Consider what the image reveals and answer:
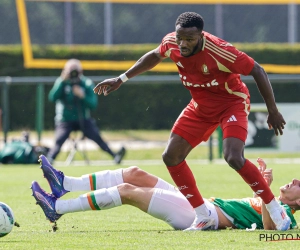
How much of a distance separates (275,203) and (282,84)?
10.5 meters

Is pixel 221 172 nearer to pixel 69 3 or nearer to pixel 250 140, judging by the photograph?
pixel 250 140

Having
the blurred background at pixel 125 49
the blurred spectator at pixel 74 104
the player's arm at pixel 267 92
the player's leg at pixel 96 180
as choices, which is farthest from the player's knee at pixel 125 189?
the blurred background at pixel 125 49

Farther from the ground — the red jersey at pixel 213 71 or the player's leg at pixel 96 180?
the red jersey at pixel 213 71

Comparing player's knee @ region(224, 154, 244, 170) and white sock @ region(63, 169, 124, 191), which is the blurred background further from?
player's knee @ region(224, 154, 244, 170)

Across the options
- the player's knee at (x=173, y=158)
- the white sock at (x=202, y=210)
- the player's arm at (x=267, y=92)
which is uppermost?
the player's arm at (x=267, y=92)

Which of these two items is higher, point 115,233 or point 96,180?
point 96,180

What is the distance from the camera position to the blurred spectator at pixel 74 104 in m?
15.7

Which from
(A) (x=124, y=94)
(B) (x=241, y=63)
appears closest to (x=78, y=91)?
(A) (x=124, y=94)

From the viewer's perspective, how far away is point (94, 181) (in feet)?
24.9

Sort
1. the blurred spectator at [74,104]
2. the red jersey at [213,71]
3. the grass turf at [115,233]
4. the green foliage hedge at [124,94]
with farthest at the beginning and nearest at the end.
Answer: the green foliage hedge at [124,94] → the blurred spectator at [74,104] → the red jersey at [213,71] → the grass turf at [115,233]

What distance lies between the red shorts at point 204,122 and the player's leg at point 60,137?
7972mm

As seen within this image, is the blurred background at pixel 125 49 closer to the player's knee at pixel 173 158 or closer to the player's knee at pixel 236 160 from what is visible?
the player's knee at pixel 173 158

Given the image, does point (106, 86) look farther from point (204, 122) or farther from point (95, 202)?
point (95, 202)

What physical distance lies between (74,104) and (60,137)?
0.76 meters
